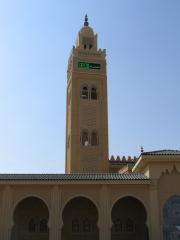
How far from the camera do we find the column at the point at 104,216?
25953 mm

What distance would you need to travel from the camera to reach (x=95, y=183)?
26609 millimetres

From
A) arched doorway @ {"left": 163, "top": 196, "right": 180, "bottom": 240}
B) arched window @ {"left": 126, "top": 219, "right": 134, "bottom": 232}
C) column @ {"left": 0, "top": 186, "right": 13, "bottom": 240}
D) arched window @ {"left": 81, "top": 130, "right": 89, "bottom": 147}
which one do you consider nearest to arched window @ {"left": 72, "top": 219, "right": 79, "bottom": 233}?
arched window @ {"left": 126, "top": 219, "right": 134, "bottom": 232}

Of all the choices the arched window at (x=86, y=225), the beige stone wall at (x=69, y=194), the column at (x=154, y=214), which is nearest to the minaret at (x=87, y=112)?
the arched window at (x=86, y=225)

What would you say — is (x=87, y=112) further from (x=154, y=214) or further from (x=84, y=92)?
(x=154, y=214)

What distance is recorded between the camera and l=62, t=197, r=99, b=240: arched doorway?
29031 millimetres

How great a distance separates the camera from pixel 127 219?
96.7ft

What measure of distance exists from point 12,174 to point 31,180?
109 inches

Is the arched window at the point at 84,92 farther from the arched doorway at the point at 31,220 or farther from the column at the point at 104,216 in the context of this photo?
the column at the point at 104,216

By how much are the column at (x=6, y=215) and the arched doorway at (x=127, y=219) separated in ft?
24.1

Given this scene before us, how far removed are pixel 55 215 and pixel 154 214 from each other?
6178 millimetres

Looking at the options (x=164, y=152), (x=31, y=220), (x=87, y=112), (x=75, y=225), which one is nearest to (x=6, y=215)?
(x=31, y=220)

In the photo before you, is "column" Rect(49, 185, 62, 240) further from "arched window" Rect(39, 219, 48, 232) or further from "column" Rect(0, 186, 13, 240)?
"arched window" Rect(39, 219, 48, 232)

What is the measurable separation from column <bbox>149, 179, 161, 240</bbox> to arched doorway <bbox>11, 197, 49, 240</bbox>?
7.47 m

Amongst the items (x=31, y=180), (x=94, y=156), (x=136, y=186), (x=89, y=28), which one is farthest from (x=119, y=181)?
(x=89, y=28)
